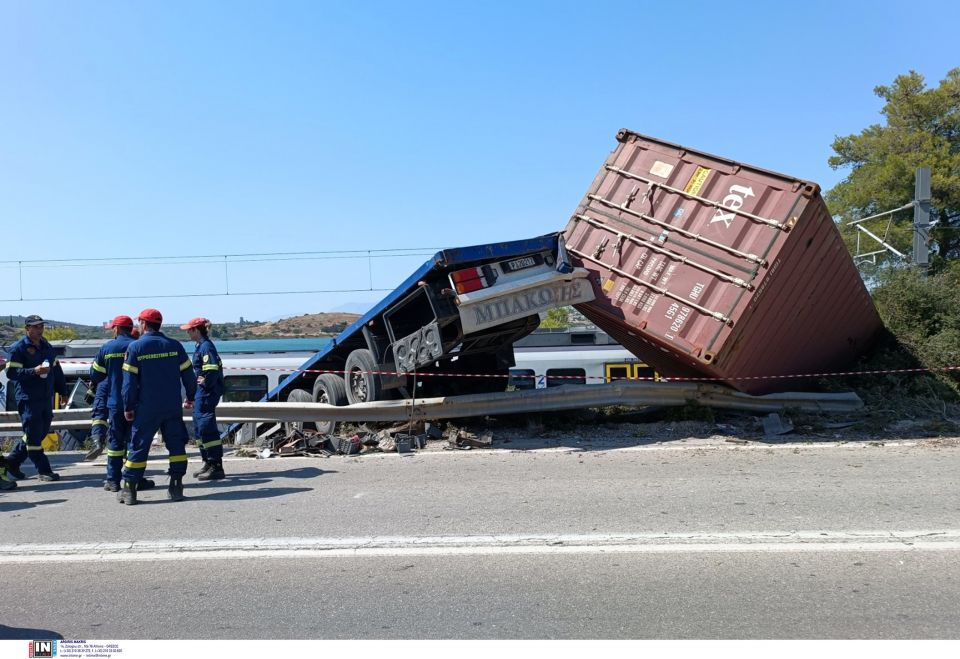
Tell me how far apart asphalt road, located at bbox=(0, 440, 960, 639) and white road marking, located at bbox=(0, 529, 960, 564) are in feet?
Answer: 0.07

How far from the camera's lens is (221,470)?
769cm

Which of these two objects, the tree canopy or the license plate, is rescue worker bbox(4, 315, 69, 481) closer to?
the license plate

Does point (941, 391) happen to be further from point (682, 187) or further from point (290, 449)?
point (290, 449)

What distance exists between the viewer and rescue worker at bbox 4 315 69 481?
784 centimetres

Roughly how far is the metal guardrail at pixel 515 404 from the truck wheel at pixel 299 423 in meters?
0.23

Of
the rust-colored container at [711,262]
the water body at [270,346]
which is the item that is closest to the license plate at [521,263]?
the rust-colored container at [711,262]

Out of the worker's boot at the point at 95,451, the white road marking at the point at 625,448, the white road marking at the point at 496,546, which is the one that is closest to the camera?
the white road marking at the point at 496,546

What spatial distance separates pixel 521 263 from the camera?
29.2 ft

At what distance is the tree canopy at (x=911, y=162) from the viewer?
80.4 feet

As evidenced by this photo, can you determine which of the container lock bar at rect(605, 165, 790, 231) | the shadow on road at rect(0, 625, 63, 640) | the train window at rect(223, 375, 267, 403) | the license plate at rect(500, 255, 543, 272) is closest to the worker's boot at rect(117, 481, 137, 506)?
the shadow on road at rect(0, 625, 63, 640)

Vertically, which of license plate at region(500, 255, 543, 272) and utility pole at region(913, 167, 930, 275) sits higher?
utility pole at region(913, 167, 930, 275)

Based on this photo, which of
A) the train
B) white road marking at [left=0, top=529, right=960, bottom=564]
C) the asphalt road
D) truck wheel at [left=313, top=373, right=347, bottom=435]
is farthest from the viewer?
the train

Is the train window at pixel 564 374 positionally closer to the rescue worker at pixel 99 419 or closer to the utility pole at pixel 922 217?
the utility pole at pixel 922 217

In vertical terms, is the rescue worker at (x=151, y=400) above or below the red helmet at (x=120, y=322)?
below
